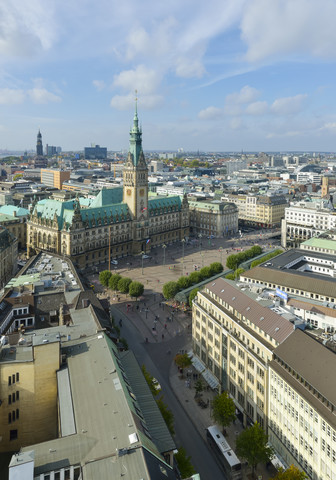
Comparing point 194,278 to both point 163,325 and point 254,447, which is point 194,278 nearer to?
point 163,325

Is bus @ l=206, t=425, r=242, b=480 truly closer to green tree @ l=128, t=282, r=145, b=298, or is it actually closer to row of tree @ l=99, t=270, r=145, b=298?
green tree @ l=128, t=282, r=145, b=298

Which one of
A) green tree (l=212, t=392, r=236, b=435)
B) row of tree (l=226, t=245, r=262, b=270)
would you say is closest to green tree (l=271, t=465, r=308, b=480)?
green tree (l=212, t=392, r=236, b=435)

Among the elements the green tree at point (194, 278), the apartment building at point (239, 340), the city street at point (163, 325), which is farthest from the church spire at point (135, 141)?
the apartment building at point (239, 340)

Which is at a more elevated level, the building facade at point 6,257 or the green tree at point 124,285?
the building facade at point 6,257

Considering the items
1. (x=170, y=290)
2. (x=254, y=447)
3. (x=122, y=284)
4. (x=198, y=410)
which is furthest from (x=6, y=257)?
(x=254, y=447)

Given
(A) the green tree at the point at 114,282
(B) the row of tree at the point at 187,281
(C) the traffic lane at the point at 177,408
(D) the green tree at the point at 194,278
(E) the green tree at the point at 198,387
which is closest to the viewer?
(C) the traffic lane at the point at 177,408

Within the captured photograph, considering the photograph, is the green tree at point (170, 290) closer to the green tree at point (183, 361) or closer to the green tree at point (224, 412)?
the green tree at point (183, 361)

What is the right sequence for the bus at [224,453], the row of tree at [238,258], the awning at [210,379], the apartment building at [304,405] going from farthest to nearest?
the row of tree at [238,258], the awning at [210,379], the bus at [224,453], the apartment building at [304,405]
